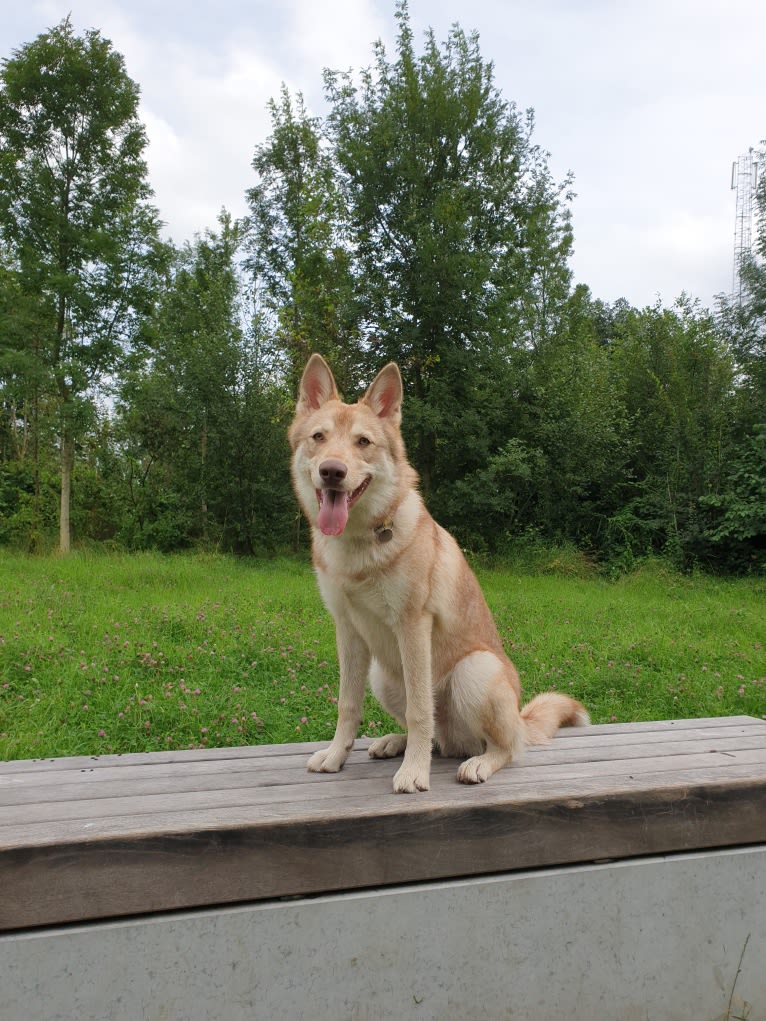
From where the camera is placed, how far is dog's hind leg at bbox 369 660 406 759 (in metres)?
2.69

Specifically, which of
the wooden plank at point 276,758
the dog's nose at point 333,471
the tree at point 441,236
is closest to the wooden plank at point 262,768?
the wooden plank at point 276,758

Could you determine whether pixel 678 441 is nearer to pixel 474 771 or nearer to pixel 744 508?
pixel 744 508

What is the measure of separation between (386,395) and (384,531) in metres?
0.54

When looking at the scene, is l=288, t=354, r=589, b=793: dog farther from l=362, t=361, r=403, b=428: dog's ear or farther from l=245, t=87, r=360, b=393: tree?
l=245, t=87, r=360, b=393: tree

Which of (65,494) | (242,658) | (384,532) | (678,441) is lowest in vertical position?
(242,658)

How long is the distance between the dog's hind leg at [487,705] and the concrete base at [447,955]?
1.67 feet

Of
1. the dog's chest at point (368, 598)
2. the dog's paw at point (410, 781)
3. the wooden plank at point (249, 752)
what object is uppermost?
the dog's chest at point (368, 598)

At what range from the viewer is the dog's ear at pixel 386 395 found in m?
2.64

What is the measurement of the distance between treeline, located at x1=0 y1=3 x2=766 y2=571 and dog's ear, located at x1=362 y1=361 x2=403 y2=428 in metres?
10.8

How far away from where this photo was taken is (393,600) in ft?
8.04

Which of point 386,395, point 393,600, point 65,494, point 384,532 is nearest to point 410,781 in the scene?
point 393,600

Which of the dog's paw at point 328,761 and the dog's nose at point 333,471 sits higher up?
the dog's nose at point 333,471

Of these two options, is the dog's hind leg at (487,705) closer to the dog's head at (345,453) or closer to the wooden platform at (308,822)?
the wooden platform at (308,822)

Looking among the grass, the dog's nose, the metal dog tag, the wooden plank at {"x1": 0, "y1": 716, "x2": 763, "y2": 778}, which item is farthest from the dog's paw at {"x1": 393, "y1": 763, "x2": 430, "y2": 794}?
the grass
